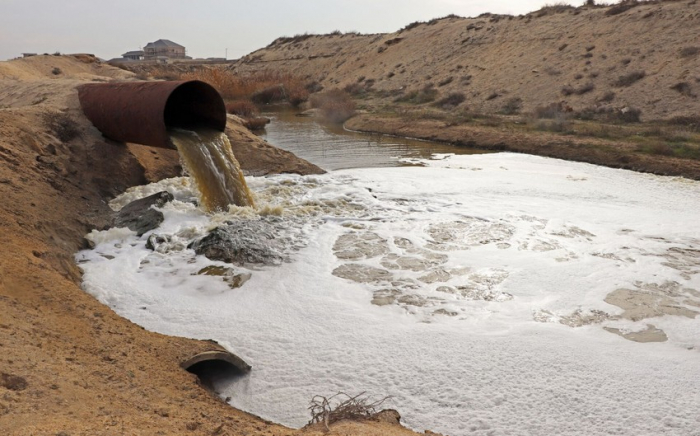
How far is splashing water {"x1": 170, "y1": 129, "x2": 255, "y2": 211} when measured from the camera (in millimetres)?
9195

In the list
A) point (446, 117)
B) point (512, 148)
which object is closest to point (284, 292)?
point (512, 148)

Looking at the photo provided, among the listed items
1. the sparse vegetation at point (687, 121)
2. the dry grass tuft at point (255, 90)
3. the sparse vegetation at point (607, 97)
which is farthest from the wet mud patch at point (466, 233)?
the dry grass tuft at point (255, 90)

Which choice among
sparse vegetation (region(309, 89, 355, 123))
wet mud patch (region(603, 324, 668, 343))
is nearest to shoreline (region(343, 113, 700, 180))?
sparse vegetation (region(309, 89, 355, 123))

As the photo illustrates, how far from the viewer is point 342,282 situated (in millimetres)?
6594

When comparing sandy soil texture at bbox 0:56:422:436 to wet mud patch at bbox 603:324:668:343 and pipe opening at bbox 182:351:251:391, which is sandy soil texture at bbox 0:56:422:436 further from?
wet mud patch at bbox 603:324:668:343

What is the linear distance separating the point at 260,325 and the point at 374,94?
28462mm

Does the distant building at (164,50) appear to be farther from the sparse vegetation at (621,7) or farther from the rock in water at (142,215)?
the rock in water at (142,215)

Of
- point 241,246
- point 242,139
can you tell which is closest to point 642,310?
point 241,246

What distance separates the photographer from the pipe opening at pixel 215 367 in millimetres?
4539

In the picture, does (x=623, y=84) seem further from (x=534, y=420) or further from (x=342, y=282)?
(x=534, y=420)

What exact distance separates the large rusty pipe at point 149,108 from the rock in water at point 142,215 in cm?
91

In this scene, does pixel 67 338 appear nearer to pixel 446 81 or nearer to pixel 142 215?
pixel 142 215

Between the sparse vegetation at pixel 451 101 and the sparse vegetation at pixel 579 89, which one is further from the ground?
the sparse vegetation at pixel 579 89

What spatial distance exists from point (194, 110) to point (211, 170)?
1.93 metres
